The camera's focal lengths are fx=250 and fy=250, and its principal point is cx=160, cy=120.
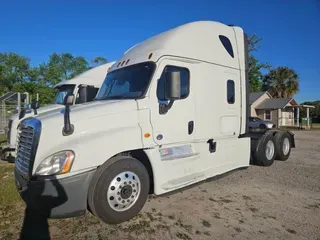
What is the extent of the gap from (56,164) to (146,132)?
1489 millimetres

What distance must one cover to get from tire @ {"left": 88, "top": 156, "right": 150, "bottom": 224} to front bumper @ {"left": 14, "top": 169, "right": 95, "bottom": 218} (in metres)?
0.17

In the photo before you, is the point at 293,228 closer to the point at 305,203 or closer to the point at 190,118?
the point at 305,203

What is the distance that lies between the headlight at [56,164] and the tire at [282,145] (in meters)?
6.77

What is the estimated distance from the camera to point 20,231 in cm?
374

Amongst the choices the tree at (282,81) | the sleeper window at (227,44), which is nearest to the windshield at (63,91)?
the sleeper window at (227,44)

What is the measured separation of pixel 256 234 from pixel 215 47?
3.86m

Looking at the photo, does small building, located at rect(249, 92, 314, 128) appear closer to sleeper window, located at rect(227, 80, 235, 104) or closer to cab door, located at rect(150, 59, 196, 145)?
sleeper window, located at rect(227, 80, 235, 104)

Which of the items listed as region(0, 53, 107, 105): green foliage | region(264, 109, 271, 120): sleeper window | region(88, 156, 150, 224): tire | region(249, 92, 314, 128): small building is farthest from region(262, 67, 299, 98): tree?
region(88, 156, 150, 224): tire

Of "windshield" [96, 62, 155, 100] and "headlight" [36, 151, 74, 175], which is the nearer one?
"headlight" [36, 151, 74, 175]

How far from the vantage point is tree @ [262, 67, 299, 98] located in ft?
139

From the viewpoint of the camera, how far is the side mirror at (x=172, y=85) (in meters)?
4.18

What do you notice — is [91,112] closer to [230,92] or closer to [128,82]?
[128,82]

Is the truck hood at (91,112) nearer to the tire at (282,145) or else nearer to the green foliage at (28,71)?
the tire at (282,145)

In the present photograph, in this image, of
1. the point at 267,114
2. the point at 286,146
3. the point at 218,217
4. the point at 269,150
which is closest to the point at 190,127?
the point at 218,217
